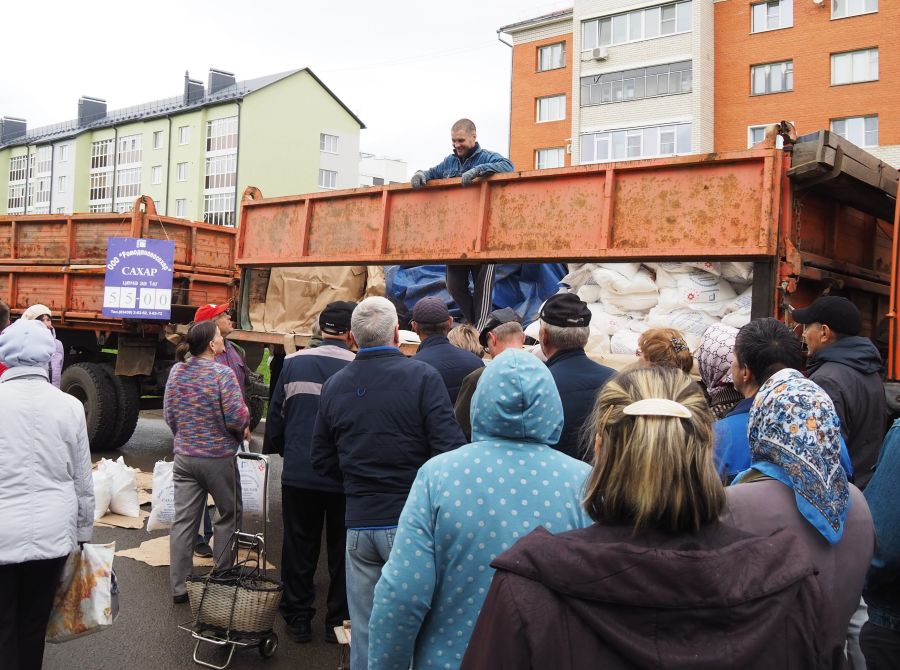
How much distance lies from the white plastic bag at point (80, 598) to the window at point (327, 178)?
5020 centimetres

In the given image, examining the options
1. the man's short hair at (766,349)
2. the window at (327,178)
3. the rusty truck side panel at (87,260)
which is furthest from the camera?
the window at (327,178)

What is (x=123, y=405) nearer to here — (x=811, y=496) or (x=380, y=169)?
(x=811, y=496)

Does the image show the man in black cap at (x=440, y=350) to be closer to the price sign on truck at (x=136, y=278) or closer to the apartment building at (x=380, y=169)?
the price sign on truck at (x=136, y=278)

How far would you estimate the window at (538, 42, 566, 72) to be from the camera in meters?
35.4

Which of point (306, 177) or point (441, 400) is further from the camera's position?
point (306, 177)

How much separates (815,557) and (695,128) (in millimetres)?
30730

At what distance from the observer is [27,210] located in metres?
63.0

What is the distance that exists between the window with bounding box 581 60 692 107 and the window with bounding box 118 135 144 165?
33.6 m

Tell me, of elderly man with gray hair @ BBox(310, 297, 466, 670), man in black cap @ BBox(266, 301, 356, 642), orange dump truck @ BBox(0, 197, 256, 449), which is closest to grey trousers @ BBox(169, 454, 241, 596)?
man in black cap @ BBox(266, 301, 356, 642)

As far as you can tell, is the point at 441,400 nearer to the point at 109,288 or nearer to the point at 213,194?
the point at 109,288

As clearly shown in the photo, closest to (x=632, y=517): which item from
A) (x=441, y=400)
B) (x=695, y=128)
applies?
(x=441, y=400)

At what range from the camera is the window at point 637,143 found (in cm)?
3088

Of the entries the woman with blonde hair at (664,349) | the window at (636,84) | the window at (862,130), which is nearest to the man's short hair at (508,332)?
the woman with blonde hair at (664,349)

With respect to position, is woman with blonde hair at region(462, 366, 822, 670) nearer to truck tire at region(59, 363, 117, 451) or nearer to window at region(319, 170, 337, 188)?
truck tire at region(59, 363, 117, 451)
